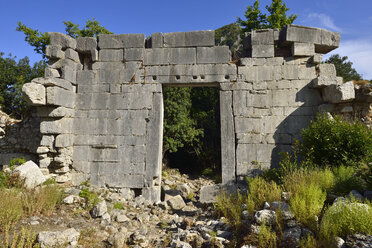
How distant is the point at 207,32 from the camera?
6.95 meters

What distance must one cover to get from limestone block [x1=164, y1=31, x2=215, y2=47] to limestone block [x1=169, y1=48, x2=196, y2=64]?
144 millimetres

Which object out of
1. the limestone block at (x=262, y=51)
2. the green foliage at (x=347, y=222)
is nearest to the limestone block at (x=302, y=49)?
the limestone block at (x=262, y=51)

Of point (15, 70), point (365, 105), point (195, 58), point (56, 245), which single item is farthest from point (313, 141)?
point (15, 70)

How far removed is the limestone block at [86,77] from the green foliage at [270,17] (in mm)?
12145

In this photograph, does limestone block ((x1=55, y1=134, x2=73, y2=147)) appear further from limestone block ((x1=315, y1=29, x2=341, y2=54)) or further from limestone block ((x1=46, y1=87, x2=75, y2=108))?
limestone block ((x1=315, y1=29, x2=341, y2=54))

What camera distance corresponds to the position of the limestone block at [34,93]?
615 centimetres

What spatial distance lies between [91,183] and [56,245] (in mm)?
3305

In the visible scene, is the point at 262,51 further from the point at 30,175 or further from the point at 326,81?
the point at 30,175

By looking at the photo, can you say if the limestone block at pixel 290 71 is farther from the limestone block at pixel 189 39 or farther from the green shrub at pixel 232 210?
the green shrub at pixel 232 210

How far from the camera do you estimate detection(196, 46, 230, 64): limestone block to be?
270 inches

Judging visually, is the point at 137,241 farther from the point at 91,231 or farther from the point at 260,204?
the point at 260,204

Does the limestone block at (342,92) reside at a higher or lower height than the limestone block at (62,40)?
lower

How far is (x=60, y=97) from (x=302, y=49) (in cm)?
681

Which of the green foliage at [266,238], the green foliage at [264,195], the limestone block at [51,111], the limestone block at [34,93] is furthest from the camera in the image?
the limestone block at [51,111]
